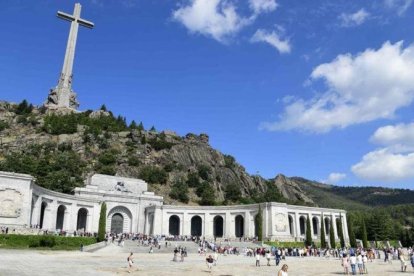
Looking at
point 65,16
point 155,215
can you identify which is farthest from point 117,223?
point 65,16

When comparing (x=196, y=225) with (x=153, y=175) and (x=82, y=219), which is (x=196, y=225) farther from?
(x=153, y=175)

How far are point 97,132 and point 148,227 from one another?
43200 millimetres

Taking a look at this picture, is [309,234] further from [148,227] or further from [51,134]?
[51,134]

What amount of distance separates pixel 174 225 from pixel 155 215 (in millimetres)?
5810

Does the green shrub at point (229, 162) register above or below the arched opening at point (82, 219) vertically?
above

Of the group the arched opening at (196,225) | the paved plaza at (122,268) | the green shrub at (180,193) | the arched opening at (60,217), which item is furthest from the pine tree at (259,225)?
the green shrub at (180,193)

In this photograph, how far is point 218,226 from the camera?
68625 millimetres

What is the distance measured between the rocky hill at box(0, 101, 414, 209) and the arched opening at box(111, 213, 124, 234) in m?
15.1

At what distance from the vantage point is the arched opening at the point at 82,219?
5962 centimetres

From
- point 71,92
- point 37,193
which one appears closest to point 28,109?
point 71,92

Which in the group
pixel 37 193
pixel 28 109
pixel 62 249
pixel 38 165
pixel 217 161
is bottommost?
pixel 62 249

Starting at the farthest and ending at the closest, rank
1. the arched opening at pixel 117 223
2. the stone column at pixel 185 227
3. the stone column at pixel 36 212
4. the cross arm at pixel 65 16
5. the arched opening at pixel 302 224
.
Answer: the cross arm at pixel 65 16
the arched opening at pixel 302 224
the stone column at pixel 185 227
the arched opening at pixel 117 223
the stone column at pixel 36 212

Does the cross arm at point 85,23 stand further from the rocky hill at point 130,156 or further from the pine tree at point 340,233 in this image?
the pine tree at point 340,233

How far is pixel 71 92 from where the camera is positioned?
112m
